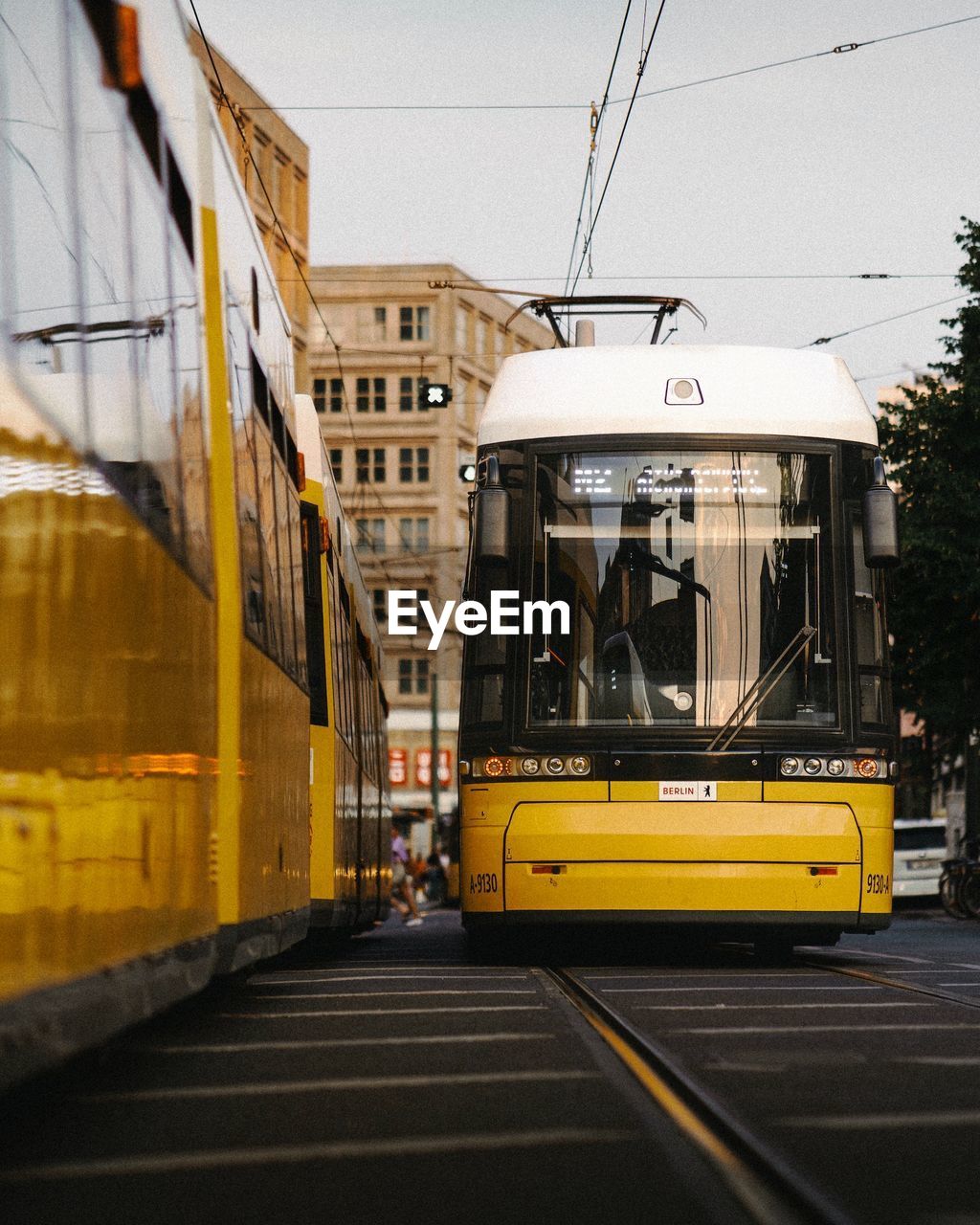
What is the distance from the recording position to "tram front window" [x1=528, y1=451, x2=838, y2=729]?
1361 centimetres

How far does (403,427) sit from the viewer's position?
310ft

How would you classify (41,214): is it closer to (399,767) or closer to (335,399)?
(399,767)

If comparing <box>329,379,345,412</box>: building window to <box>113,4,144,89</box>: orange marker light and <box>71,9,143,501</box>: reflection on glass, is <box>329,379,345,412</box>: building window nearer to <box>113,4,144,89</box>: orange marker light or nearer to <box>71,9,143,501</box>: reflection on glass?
<box>113,4,144,89</box>: orange marker light

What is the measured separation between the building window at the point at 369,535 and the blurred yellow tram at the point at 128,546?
259 ft

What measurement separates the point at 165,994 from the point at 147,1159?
1.21 metres

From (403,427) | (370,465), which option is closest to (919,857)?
(403,427)

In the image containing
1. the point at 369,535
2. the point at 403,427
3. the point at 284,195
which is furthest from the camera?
the point at 403,427

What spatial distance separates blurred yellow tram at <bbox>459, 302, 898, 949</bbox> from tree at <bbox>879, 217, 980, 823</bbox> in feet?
74.4

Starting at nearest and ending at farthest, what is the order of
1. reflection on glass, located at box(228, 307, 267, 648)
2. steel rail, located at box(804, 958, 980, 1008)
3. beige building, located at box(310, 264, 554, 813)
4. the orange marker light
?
the orange marker light < reflection on glass, located at box(228, 307, 267, 648) < steel rail, located at box(804, 958, 980, 1008) < beige building, located at box(310, 264, 554, 813)

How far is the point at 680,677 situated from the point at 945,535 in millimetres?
24010

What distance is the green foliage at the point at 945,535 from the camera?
3650cm

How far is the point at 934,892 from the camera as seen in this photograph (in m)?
38.5

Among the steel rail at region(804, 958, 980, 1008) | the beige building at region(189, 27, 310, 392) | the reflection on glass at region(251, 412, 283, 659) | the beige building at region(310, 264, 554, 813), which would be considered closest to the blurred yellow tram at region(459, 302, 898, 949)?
the steel rail at region(804, 958, 980, 1008)

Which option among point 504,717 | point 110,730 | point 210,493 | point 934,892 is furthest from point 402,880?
point 110,730
